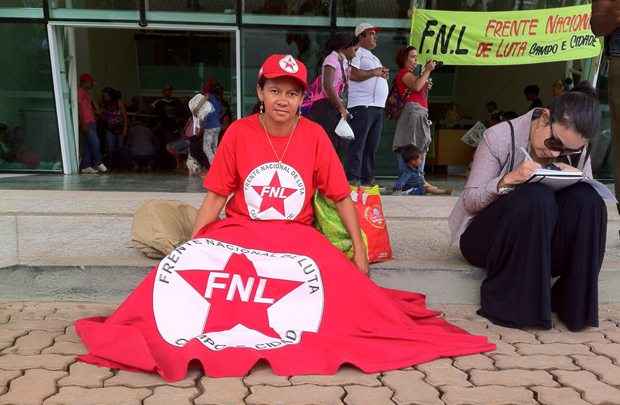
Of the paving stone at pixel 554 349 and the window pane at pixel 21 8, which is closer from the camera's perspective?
the paving stone at pixel 554 349

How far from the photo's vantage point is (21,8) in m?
8.72

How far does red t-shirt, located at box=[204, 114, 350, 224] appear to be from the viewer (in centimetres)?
275

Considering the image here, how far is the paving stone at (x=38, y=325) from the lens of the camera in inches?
109

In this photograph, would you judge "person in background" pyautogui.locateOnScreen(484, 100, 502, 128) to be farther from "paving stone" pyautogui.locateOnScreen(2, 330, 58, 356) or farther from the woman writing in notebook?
"paving stone" pyautogui.locateOnScreen(2, 330, 58, 356)

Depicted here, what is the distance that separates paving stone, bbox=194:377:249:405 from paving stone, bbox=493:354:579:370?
1.05 m

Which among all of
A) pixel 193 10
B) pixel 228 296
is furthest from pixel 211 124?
pixel 228 296

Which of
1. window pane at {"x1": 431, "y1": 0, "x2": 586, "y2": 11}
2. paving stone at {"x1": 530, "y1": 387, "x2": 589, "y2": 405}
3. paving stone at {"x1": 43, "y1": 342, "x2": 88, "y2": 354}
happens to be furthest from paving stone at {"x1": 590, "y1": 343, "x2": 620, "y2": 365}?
window pane at {"x1": 431, "y1": 0, "x2": 586, "y2": 11}

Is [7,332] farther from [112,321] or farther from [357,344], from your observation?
[357,344]

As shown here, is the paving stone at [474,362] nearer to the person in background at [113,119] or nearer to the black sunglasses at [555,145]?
the black sunglasses at [555,145]

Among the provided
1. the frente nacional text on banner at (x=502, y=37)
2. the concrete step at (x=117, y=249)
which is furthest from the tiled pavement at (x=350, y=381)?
the frente nacional text on banner at (x=502, y=37)

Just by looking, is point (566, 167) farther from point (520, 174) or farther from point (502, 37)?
point (502, 37)

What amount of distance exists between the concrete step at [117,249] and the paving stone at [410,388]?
3.03 ft

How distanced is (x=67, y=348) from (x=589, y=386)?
2.09m

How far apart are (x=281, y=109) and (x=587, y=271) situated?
160 centimetres
